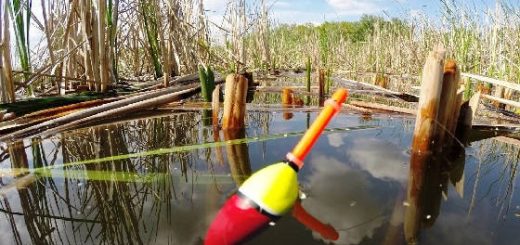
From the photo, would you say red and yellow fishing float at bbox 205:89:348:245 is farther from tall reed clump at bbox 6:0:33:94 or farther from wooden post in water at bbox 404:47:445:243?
tall reed clump at bbox 6:0:33:94

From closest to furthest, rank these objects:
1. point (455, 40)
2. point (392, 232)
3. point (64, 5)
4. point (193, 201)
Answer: point (392, 232)
point (193, 201)
point (64, 5)
point (455, 40)

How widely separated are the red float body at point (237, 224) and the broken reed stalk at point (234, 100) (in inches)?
69.8

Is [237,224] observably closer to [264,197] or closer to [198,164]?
[264,197]

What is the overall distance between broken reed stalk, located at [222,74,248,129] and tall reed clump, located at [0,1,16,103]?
198cm

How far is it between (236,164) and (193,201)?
Answer: 65cm

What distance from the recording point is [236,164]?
2639mm

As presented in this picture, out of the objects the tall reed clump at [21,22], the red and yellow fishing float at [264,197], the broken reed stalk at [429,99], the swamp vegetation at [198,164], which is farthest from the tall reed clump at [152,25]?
the red and yellow fishing float at [264,197]

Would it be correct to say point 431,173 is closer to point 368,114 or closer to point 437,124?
point 437,124

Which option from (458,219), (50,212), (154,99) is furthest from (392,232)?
(154,99)

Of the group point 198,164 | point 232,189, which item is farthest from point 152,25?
point 232,189

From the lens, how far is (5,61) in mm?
3514

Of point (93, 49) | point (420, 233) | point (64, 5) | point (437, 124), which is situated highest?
point (64, 5)

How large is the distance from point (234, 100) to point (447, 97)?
165cm

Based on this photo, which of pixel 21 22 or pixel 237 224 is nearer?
pixel 237 224
